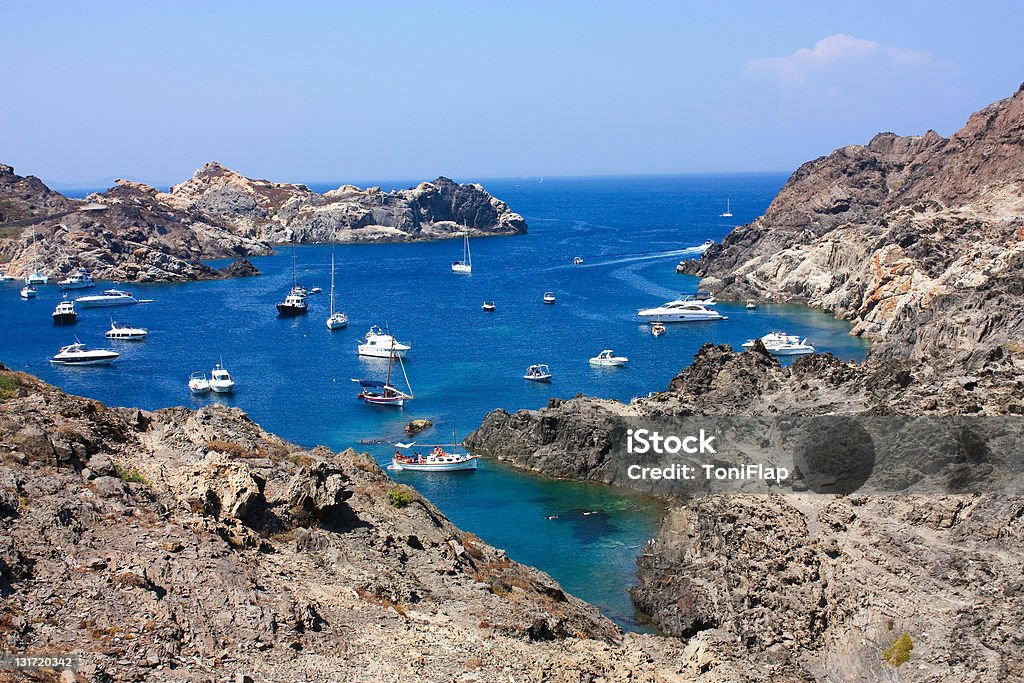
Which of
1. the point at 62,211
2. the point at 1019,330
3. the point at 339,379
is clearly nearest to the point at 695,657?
the point at 1019,330

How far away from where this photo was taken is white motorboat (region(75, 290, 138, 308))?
103 m

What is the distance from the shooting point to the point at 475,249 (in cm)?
15975

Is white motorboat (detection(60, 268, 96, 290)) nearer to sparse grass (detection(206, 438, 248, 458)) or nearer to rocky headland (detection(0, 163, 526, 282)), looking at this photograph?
rocky headland (detection(0, 163, 526, 282))

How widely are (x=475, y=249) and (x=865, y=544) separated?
132 meters

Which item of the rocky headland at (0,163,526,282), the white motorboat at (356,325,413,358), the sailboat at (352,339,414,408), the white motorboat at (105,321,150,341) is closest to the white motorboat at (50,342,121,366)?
the white motorboat at (105,321,150,341)

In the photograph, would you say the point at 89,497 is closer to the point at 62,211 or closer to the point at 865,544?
the point at 865,544

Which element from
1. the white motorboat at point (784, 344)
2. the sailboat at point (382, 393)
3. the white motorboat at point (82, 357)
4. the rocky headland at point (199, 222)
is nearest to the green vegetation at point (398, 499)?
the sailboat at point (382, 393)

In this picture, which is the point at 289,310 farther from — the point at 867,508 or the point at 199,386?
the point at 867,508

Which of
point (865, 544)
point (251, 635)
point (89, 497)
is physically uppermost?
point (89, 497)

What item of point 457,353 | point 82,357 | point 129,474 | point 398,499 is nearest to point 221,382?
point 82,357

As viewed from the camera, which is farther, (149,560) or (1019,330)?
(1019,330)

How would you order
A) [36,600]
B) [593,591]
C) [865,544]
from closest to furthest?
[36,600]
[865,544]
[593,591]

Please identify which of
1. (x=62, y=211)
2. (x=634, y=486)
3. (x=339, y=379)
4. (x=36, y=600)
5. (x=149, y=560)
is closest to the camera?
(x=36, y=600)

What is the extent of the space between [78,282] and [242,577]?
10806 cm
